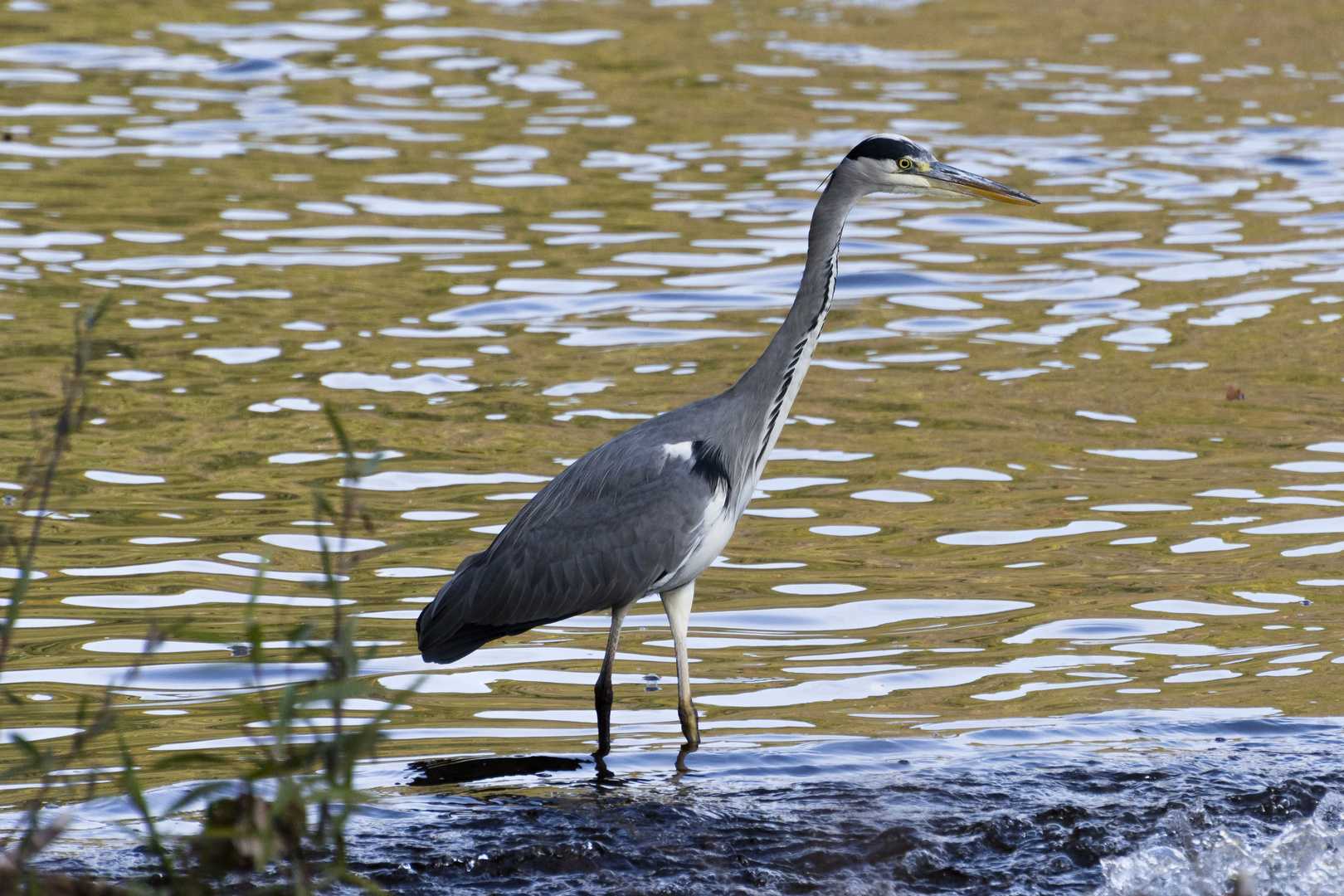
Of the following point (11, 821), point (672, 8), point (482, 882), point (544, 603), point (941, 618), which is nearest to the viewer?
Answer: point (482, 882)

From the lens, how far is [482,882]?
5094mm

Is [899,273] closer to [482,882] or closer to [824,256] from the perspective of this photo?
[824,256]

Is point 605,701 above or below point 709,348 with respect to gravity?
below

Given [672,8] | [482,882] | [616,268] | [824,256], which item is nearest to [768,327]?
[616,268]

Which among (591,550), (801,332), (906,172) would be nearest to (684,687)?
(591,550)

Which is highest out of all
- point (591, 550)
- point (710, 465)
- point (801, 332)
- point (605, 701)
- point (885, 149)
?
point (885, 149)

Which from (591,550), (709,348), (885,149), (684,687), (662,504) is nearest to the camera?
(684,687)

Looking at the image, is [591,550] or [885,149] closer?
[591,550]

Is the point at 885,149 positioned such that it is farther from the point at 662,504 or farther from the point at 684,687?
the point at 684,687

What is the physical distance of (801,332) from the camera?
6.57m

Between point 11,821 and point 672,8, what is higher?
point 672,8

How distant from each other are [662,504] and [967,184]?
1.74 m

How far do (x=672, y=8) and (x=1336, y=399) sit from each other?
1338 cm

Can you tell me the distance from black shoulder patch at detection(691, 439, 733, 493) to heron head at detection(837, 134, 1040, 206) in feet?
3.98
